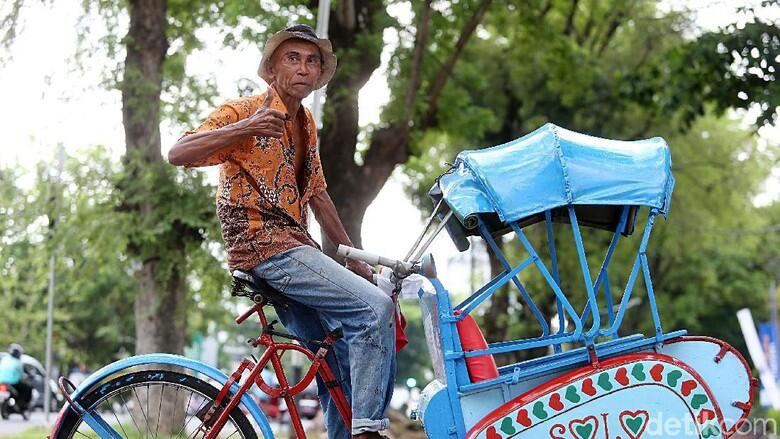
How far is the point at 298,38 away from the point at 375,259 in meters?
0.97

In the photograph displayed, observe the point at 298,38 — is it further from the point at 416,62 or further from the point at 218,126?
the point at 416,62

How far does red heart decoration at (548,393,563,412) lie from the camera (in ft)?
13.6

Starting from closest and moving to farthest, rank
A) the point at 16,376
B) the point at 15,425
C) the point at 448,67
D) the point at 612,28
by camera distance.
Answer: the point at 448,67, the point at 15,425, the point at 16,376, the point at 612,28

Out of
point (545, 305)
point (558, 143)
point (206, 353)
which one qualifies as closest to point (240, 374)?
point (558, 143)

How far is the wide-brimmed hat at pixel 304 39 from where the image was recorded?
430 cm

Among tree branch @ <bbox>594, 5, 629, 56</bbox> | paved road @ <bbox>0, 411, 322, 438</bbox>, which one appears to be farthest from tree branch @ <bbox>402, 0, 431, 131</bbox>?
tree branch @ <bbox>594, 5, 629, 56</bbox>

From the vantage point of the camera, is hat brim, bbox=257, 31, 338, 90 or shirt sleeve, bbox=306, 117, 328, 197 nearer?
hat brim, bbox=257, 31, 338, 90

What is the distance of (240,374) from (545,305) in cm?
2067

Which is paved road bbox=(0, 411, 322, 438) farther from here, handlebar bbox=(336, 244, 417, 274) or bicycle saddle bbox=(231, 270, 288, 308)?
handlebar bbox=(336, 244, 417, 274)

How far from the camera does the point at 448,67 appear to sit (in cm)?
1568

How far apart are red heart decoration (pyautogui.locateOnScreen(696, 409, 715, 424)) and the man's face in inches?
79.5

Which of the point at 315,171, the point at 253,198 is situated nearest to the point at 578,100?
the point at 315,171

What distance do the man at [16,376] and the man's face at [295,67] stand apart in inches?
626

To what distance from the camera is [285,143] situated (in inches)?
170
